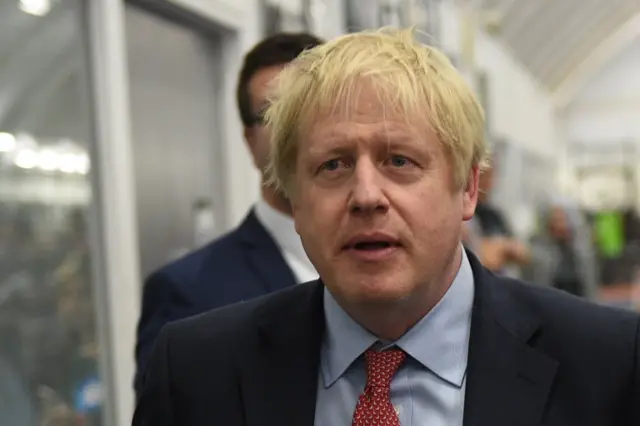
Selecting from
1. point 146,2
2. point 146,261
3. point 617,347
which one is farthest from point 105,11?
point 617,347

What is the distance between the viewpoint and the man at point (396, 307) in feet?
3.94

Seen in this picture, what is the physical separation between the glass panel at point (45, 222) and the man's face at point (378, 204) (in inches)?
49.2

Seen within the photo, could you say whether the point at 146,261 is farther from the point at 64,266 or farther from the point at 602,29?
the point at 602,29

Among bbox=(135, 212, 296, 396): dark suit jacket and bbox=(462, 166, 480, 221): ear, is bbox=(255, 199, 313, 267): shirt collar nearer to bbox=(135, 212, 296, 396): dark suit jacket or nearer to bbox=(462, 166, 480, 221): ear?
bbox=(135, 212, 296, 396): dark suit jacket

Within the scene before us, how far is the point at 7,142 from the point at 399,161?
1348 mm

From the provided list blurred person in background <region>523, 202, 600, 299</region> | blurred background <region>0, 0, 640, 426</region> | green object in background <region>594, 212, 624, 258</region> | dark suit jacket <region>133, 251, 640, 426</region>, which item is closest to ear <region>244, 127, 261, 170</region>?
blurred background <region>0, 0, 640, 426</region>

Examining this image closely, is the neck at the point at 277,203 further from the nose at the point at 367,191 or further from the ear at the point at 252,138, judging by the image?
the nose at the point at 367,191

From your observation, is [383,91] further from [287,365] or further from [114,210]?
[114,210]

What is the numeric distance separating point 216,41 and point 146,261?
3.36 feet

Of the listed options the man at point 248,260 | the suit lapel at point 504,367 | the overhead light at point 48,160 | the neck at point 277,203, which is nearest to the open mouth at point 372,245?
the suit lapel at point 504,367

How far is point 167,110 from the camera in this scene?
10.4 ft

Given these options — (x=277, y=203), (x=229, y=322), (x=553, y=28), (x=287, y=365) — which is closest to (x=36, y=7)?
(x=277, y=203)

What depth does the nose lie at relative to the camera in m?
1.17

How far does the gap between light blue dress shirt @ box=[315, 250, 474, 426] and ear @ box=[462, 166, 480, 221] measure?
0.09m
